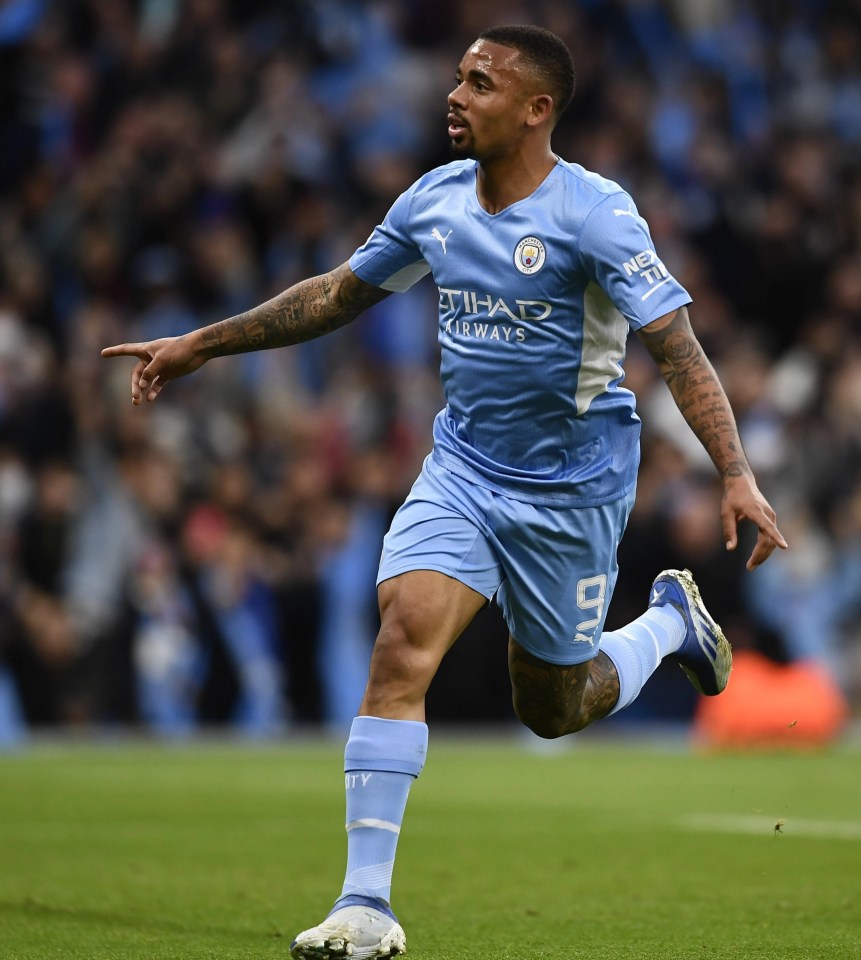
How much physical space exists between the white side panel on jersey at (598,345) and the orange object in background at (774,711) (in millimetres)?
8206

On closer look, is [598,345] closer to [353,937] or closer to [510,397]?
[510,397]

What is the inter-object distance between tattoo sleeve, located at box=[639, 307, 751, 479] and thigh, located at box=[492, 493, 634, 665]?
60 centimetres

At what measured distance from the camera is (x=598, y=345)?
573cm

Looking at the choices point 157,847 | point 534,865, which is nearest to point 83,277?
point 157,847

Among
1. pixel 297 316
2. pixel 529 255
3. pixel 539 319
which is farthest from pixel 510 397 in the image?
pixel 297 316

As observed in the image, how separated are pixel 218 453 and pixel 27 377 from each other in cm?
166

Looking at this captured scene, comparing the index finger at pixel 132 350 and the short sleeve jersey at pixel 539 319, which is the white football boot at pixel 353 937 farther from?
the index finger at pixel 132 350

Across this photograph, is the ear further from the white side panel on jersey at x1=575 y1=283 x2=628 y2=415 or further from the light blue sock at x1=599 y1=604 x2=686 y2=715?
the light blue sock at x1=599 y1=604 x2=686 y2=715

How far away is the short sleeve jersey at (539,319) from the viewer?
5.45m

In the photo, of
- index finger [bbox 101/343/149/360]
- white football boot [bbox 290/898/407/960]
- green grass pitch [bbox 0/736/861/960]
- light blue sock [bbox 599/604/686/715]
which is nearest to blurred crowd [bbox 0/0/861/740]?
green grass pitch [bbox 0/736/861/960]

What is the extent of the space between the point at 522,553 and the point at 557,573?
153 millimetres

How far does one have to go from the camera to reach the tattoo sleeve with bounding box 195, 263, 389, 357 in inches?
239

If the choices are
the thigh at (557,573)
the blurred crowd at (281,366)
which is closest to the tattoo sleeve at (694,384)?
the thigh at (557,573)

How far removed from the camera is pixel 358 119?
17250mm
